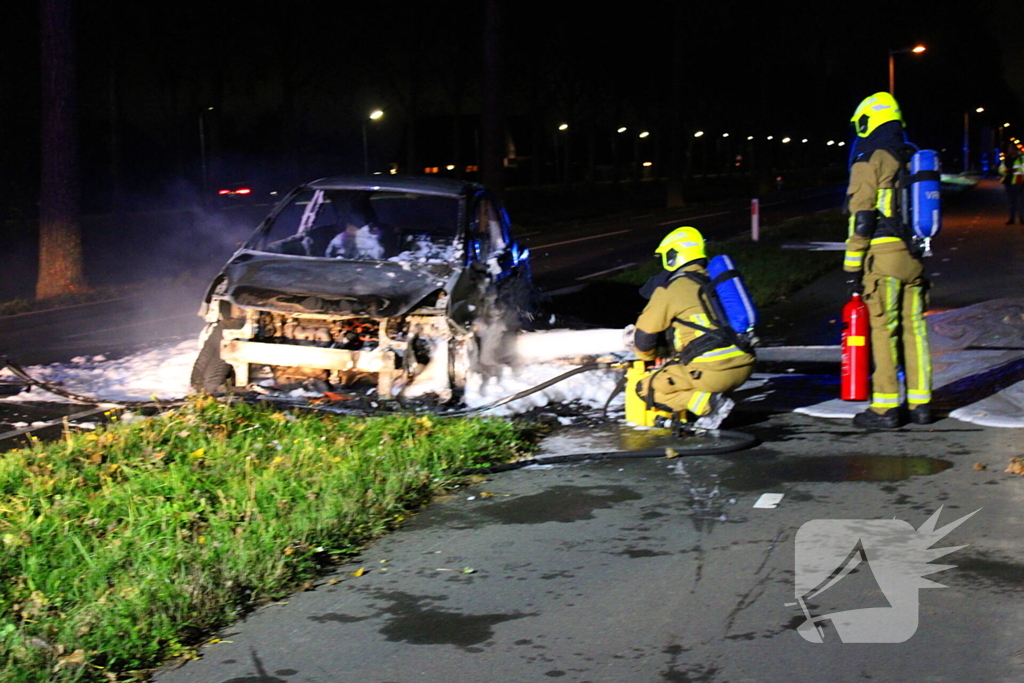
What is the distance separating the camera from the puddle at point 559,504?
562 cm

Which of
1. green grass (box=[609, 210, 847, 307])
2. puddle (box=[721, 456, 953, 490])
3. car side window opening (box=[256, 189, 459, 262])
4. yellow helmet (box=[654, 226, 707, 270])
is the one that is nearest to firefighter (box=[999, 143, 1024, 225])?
green grass (box=[609, 210, 847, 307])

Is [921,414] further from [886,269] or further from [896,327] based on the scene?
[886,269]

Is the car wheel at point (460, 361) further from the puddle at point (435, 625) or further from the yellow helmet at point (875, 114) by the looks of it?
the puddle at point (435, 625)

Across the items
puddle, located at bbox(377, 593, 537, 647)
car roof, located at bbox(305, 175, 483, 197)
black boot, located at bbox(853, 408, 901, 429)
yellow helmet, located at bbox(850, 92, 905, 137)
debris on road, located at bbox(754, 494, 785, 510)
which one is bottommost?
puddle, located at bbox(377, 593, 537, 647)

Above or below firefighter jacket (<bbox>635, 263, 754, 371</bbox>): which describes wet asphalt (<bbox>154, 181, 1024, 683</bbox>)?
below

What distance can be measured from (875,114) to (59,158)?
43.8ft

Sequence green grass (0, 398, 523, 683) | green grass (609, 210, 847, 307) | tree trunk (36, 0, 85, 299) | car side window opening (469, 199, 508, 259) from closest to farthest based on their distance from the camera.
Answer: green grass (0, 398, 523, 683) → car side window opening (469, 199, 508, 259) → green grass (609, 210, 847, 307) → tree trunk (36, 0, 85, 299)

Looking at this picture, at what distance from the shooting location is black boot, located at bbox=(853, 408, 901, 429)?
285 inches

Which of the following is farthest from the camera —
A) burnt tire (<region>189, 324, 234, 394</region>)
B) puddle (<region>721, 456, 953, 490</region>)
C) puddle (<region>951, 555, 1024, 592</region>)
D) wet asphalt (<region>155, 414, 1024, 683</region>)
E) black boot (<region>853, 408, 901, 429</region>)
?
burnt tire (<region>189, 324, 234, 394</region>)

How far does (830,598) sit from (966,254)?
1646cm

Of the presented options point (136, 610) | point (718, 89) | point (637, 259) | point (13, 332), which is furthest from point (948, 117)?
point (136, 610)
